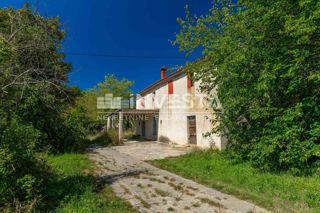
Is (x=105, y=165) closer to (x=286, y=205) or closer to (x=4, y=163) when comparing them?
(x=4, y=163)

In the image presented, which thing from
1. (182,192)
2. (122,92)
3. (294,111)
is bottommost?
(182,192)

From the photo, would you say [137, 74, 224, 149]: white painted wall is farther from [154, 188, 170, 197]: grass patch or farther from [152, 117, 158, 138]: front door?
[154, 188, 170, 197]: grass patch

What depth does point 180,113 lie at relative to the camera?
16.5 meters

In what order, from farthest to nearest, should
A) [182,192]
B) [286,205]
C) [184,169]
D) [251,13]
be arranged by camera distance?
[184,169] → [251,13] → [182,192] → [286,205]

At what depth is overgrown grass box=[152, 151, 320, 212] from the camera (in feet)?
15.5

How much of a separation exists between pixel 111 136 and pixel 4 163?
46.3ft

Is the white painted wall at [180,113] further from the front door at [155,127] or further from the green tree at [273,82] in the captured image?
the green tree at [273,82]

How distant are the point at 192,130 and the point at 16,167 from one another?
11.9 metres

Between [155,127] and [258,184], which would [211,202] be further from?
[155,127]

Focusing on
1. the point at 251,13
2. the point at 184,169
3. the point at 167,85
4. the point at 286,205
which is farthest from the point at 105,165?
the point at 167,85

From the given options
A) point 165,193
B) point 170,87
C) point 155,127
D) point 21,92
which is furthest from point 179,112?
point 21,92

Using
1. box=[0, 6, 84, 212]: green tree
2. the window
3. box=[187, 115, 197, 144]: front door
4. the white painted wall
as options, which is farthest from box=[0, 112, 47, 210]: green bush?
the window

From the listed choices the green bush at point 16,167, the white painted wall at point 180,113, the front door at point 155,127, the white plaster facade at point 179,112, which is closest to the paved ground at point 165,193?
Result: the green bush at point 16,167

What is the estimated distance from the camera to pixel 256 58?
291 inches
